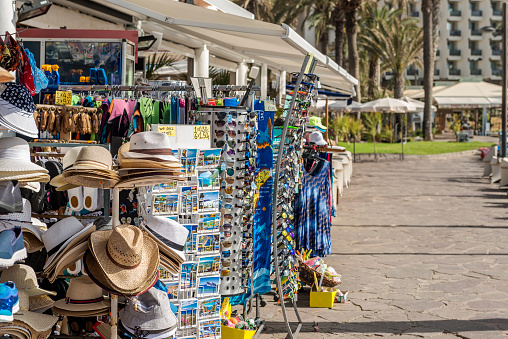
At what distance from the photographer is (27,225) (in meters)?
3.61

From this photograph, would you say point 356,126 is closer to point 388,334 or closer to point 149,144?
point 388,334

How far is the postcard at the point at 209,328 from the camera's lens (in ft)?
13.7

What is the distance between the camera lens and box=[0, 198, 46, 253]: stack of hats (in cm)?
347

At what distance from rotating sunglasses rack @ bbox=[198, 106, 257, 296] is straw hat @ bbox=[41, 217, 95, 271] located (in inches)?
55.5

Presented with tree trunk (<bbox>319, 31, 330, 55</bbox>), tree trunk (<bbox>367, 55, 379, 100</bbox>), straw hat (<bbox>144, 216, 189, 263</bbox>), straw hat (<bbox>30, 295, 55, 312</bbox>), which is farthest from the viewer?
tree trunk (<bbox>367, 55, 379, 100</bbox>)

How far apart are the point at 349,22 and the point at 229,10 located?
1891cm

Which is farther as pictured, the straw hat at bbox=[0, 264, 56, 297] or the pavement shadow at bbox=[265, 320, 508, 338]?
the pavement shadow at bbox=[265, 320, 508, 338]

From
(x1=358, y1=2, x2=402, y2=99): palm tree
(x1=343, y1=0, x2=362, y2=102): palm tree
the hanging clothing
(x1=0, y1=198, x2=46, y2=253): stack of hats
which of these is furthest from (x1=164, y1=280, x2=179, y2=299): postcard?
(x1=358, y1=2, x2=402, y2=99): palm tree

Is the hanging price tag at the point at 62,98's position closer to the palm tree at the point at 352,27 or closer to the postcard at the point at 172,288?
the postcard at the point at 172,288

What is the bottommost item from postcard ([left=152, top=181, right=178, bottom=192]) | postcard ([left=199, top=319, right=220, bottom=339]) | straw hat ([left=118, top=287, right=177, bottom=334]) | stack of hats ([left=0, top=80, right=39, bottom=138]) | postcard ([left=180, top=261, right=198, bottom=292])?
postcard ([left=199, top=319, right=220, bottom=339])

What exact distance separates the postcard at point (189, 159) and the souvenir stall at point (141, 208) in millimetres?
10

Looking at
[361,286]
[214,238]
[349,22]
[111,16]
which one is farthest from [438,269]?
[349,22]

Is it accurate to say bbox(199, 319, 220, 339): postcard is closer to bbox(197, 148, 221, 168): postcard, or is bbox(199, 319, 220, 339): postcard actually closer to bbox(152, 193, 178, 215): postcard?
bbox(152, 193, 178, 215): postcard

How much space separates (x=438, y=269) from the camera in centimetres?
743
